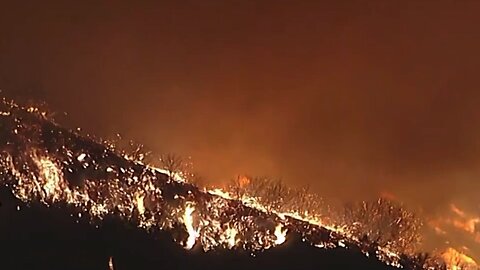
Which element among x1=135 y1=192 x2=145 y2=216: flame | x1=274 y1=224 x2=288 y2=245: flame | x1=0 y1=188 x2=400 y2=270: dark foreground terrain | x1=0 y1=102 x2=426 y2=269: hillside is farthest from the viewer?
x1=274 y1=224 x2=288 y2=245: flame

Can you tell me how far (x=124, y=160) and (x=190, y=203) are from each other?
9.20ft

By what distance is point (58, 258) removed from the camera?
30.6m

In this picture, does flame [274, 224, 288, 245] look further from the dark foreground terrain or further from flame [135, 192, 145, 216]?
flame [135, 192, 145, 216]

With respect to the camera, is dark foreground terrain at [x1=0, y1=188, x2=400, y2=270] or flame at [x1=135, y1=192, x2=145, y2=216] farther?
flame at [x1=135, y1=192, x2=145, y2=216]

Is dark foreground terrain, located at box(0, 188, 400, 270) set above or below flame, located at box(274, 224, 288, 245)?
below

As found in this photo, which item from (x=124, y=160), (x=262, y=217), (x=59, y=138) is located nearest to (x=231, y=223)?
(x=262, y=217)

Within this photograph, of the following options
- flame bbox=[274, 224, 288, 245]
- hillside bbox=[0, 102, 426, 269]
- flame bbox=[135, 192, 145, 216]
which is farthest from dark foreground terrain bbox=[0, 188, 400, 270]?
flame bbox=[135, 192, 145, 216]

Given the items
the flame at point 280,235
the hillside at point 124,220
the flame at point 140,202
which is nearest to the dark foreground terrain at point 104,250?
the hillside at point 124,220

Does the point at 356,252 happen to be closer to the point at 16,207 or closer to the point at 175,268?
the point at 175,268

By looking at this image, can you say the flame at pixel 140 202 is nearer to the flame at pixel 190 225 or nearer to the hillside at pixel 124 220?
the hillside at pixel 124 220

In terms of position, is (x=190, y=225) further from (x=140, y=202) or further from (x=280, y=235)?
(x=280, y=235)

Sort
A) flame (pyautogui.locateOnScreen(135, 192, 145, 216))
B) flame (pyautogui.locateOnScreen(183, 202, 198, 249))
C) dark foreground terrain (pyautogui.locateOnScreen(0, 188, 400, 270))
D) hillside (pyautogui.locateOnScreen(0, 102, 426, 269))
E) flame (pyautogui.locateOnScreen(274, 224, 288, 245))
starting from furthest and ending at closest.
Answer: flame (pyautogui.locateOnScreen(274, 224, 288, 245))
flame (pyautogui.locateOnScreen(135, 192, 145, 216))
flame (pyautogui.locateOnScreen(183, 202, 198, 249))
hillside (pyautogui.locateOnScreen(0, 102, 426, 269))
dark foreground terrain (pyautogui.locateOnScreen(0, 188, 400, 270))

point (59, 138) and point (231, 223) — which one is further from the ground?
point (59, 138)

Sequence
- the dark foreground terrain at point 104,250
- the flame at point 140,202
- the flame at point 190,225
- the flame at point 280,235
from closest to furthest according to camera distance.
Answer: the dark foreground terrain at point 104,250, the flame at point 190,225, the flame at point 140,202, the flame at point 280,235
